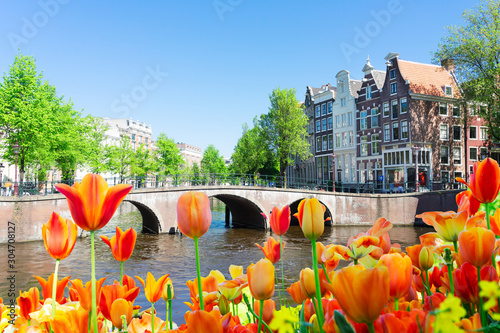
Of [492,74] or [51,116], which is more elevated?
[492,74]

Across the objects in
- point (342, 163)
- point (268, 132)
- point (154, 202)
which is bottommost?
point (154, 202)

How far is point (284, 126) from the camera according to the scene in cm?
3228

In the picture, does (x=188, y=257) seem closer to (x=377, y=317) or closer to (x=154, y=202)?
(x=154, y=202)

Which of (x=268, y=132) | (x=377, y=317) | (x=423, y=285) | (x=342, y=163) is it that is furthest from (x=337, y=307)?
(x=342, y=163)

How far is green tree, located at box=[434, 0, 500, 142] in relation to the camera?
2398 cm

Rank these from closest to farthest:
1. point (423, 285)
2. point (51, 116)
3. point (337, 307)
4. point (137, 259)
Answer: point (337, 307)
point (423, 285)
point (137, 259)
point (51, 116)

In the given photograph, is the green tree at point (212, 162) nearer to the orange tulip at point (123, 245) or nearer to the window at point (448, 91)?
the window at point (448, 91)

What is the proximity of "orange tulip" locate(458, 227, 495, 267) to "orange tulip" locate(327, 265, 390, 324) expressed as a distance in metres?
0.36

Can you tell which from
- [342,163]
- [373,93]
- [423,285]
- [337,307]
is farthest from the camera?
[342,163]

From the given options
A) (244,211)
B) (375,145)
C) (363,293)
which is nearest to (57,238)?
(363,293)

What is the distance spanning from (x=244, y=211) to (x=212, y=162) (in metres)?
30.5

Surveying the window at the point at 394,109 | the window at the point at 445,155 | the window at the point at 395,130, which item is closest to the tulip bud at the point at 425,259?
the window at the point at 395,130

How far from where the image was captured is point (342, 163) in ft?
119

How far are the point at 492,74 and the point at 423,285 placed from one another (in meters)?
26.7
